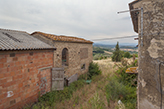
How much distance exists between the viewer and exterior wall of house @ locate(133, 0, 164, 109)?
2.61 meters

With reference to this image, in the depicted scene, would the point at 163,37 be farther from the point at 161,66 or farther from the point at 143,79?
the point at 143,79

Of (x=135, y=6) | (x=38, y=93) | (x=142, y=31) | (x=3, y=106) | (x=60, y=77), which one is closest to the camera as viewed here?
(x=142, y=31)

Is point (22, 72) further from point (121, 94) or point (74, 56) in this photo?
point (121, 94)

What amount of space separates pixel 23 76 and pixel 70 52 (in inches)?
174

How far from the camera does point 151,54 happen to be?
278 centimetres

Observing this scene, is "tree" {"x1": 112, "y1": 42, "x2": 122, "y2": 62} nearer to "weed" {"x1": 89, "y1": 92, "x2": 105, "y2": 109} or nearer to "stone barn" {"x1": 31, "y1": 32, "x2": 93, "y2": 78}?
"stone barn" {"x1": 31, "y1": 32, "x2": 93, "y2": 78}

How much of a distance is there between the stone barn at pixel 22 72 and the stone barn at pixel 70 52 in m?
0.74

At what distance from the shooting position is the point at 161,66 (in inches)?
102

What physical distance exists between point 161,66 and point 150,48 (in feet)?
2.01

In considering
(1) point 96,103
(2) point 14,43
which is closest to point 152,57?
(1) point 96,103

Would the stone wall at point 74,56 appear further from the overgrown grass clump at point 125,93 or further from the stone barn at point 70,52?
the overgrown grass clump at point 125,93

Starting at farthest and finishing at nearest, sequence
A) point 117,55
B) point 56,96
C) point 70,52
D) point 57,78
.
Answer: point 117,55, point 70,52, point 57,78, point 56,96

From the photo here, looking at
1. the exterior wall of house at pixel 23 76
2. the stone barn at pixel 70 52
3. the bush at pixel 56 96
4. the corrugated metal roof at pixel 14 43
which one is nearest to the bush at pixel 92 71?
the stone barn at pixel 70 52

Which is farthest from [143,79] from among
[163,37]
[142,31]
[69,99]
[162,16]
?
[69,99]
